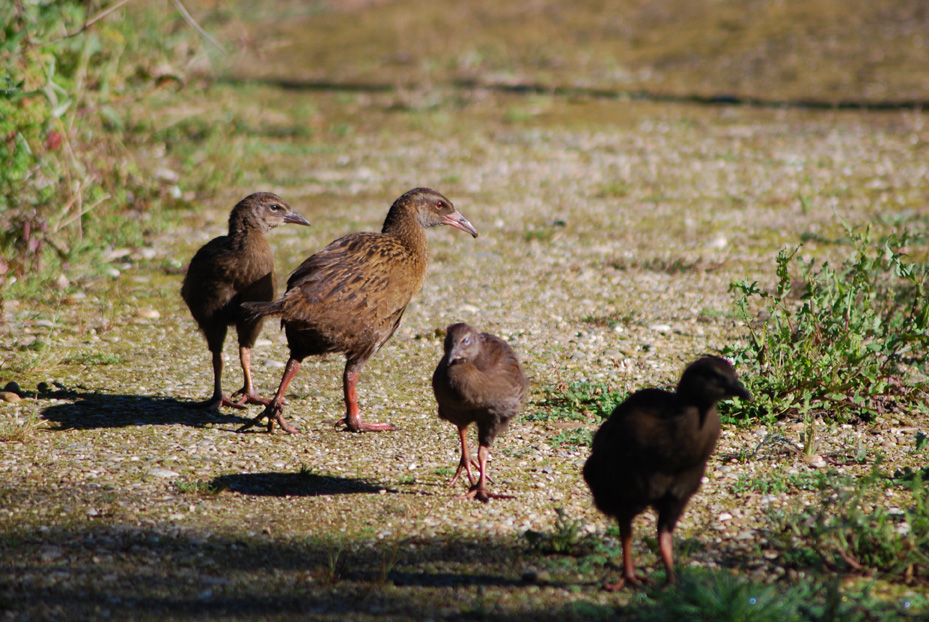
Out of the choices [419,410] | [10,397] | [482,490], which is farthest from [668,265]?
[10,397]

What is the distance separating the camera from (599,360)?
7117 millimetres

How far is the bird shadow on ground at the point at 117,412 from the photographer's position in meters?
5.95

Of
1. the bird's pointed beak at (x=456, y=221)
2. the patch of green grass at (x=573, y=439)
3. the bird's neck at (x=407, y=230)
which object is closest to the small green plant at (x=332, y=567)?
the patch of green grass at (x=573, y=439)

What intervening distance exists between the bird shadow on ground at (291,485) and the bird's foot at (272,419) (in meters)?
0.62

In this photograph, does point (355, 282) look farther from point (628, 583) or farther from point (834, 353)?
point (834, 353)

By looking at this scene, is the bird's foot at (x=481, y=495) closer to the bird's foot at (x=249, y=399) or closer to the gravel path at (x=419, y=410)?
the gravel path at (x=419, y=410)

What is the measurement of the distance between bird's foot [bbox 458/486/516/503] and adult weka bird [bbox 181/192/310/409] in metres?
1.95

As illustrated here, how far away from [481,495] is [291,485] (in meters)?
1.03

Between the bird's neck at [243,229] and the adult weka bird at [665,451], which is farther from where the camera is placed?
the bird's neck at [243,229]

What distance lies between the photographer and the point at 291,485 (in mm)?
5191

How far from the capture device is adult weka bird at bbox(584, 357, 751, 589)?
13.3 feet

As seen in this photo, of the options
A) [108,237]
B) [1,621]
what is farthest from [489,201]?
[1,621]

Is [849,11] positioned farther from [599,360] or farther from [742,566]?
[742,566]

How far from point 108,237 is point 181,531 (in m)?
5.79
